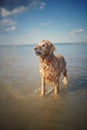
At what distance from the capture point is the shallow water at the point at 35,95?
173 cm

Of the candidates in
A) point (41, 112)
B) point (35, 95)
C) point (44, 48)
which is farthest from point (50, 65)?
point (41, 112)

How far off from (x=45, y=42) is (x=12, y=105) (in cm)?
67

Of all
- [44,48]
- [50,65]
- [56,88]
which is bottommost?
[56,88]

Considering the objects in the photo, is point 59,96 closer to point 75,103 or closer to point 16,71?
point 75,103

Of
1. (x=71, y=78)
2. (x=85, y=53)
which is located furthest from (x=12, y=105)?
(x=85, y=53)

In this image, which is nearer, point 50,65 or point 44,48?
point 44,48

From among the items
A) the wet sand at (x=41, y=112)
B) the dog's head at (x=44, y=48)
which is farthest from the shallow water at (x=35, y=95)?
the dog's head at (x=44, y=48)

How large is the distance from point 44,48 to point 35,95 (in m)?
0.50

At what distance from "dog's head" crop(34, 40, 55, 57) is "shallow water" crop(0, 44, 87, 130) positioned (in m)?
0.18

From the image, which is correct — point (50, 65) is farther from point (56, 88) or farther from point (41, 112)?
point (41, 112)

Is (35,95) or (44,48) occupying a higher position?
(44,48)

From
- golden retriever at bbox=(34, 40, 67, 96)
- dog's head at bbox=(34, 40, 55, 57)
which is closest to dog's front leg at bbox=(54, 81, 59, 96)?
golden retriever at bbox=(34, 40, 67, 96)

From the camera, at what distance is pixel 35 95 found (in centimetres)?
208

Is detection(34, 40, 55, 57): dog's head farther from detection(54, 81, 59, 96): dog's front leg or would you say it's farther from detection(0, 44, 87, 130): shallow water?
detection(54, 81, 59, 96): dog's front leg
